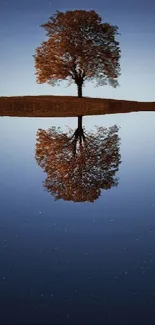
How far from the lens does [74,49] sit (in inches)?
1411

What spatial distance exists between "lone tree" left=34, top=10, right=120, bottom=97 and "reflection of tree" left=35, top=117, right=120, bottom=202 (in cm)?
2095

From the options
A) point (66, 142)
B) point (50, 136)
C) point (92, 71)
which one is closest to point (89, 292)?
point (66, 142)

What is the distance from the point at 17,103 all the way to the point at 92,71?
553 centimetres

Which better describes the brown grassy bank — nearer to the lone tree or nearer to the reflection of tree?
the lone tree

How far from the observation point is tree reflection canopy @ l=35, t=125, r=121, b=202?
7867 mm

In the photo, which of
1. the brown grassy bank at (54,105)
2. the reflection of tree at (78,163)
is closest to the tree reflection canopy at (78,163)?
the reflection of tree at (78,163)

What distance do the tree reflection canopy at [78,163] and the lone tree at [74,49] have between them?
21.1 meters

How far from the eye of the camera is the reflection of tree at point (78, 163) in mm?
7880

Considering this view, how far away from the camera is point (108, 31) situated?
36688 millimetres

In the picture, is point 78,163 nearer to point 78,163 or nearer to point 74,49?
point 78,163

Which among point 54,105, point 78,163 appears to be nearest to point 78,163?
point 78,163

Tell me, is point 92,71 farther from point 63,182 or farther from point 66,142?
point 63,182

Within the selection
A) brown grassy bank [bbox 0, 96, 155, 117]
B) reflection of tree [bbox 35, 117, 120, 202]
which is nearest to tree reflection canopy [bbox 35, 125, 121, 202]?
reflection of tree [bbox 35, 117, 120, 202]

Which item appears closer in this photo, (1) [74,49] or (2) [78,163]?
(2) [78,163]
